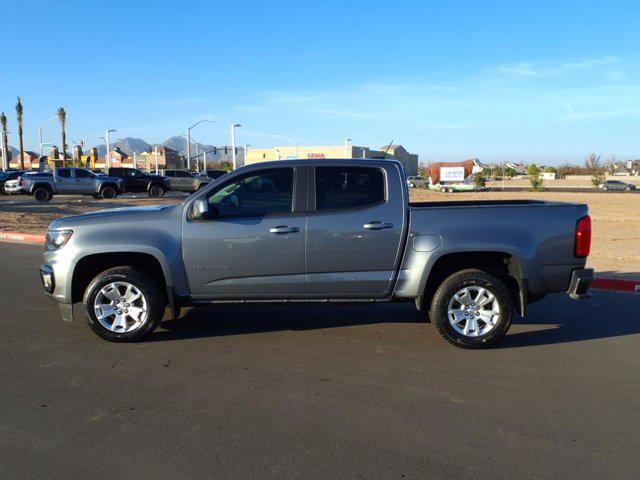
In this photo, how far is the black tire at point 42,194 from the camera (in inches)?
1142

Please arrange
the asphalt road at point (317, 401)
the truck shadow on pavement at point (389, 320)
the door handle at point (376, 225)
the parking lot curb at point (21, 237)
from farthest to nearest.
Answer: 1. the parking lot curb at point (21, 237)
2. the truck shadow on pavement at point (389, 320)
3. the door handle at point (376, 225)
4. the asphalt road at point (317, 401)

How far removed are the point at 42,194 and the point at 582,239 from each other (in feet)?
96.3

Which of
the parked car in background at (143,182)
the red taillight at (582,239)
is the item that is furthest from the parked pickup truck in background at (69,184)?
the red taillight at (582,239)

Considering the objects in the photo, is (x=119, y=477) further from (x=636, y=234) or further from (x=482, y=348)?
(x=636, y=234)

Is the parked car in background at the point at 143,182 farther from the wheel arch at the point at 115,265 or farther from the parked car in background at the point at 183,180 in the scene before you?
the wheel arch at the point at 115,265

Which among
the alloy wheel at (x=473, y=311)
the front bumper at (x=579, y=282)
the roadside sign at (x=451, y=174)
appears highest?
the roadside sign at (x=451, y=174)

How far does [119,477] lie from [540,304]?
6051mm

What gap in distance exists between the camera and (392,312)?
23.3ft

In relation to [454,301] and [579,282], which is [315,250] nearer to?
[454,301]

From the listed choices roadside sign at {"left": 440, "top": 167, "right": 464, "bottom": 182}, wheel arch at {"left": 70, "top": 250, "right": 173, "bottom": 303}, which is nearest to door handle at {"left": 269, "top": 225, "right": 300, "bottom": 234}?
wheel arch at {"left": 70, "top": 250, "right": 173, "bottom": 303}

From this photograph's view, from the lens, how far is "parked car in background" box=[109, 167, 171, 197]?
3575 centimetres

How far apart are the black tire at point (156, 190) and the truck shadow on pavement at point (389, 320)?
30.3 m

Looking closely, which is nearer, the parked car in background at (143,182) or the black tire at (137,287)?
the black tire at (137,287)

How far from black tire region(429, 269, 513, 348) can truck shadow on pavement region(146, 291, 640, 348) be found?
A: 0.30 meters
